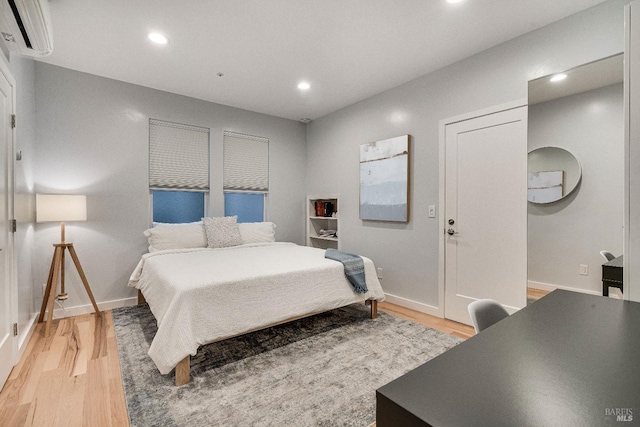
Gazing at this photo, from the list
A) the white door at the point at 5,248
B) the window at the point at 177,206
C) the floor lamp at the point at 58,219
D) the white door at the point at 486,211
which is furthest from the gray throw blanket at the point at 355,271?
the floor lamp at the point at 58,219

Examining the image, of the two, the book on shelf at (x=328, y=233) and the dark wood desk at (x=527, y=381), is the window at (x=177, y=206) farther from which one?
the dark wood desk at (x=527, y=381)

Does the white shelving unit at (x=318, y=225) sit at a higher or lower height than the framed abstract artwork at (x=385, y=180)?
lower

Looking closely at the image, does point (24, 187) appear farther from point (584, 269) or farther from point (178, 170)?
point (584, 269)

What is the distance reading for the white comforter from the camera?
194 cm

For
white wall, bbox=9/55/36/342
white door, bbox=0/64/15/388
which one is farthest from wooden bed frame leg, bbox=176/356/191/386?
white wall, bbox=9/55/36/342

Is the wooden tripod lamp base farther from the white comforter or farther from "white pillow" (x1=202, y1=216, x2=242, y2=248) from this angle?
"white pillow" (x1=202, y1=216, x2=242, y2=248)

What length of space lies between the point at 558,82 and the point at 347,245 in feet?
9.58

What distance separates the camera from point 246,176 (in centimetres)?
449

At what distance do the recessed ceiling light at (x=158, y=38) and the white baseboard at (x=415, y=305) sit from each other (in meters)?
3.65

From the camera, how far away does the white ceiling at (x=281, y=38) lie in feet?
7.21

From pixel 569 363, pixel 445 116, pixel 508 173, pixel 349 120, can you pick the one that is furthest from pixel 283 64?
pixel 569 363

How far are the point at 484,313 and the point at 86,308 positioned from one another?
13.0ft

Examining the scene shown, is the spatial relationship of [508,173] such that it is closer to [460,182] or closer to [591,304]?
[460,182]

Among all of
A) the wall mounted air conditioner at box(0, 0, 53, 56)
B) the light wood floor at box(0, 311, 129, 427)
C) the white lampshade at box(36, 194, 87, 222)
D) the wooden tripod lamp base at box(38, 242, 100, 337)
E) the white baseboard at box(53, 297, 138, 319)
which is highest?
the wall mounted air conditioner at box(0, 0, 53, 56)
